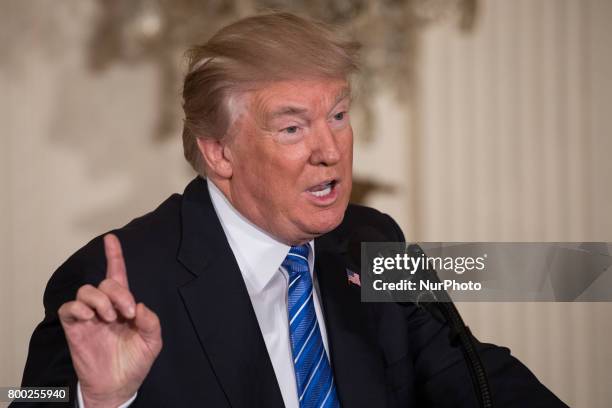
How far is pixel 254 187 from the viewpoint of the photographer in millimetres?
1847

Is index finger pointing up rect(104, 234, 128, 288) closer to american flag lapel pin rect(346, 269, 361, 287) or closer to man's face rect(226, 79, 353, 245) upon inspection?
man's face rect(226, 79, 353, 245)

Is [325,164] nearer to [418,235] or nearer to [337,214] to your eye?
[337,214]

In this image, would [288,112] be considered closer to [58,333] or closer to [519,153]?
[58,333]

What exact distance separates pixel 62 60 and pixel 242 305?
2.07 meters

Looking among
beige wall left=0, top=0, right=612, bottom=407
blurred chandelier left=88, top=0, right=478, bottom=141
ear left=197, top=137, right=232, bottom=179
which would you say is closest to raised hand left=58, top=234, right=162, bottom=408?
ear left=197, top=137, right=232, bottom=179

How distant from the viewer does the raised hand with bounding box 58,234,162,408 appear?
4.37 feet

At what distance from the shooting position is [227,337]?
1748 millimetres

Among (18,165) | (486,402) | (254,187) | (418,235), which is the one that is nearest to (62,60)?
(18,165)

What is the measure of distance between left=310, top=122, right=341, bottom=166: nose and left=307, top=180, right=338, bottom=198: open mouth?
0.17 ft

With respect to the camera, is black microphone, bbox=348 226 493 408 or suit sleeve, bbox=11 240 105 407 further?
suit sleeve, bbox=11 240 105 407

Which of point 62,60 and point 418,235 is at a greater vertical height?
point 62,60

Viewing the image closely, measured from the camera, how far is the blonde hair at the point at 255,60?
1.78 metres

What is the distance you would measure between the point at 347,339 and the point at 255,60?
0.65 m

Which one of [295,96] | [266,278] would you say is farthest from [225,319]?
[295,96]
